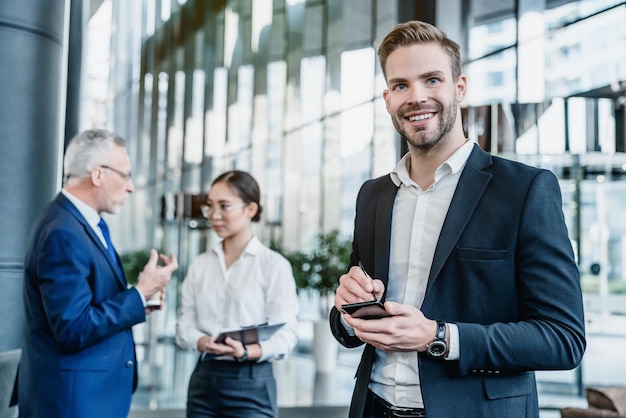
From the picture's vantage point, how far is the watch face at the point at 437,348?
1586 millimetres

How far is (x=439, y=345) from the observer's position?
159 cm

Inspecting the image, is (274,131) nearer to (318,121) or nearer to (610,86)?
(318,121)

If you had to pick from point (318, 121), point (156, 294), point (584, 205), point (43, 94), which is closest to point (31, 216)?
point (43, 94)

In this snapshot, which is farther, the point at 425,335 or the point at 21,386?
the point at 21,386

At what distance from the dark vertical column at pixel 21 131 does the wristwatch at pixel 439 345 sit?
324 centimetres

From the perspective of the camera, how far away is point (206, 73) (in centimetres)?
1622

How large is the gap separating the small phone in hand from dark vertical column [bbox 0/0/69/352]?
3.06 metres

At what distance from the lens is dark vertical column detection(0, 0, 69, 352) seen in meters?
4.05

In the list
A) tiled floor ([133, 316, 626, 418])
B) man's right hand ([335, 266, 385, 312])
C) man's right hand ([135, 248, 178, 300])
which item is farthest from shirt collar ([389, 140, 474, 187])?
tiled floor ([133, 316, 626, 418])

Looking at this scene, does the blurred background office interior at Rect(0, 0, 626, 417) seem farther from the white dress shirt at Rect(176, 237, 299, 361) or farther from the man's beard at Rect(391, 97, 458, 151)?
the man's beard at Rect(391, 97, 458, 151)

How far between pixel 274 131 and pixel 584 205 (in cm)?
786

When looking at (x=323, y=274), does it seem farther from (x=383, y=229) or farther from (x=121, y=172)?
(x=383, y=229)

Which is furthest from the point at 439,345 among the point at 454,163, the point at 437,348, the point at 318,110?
the point at 318,110

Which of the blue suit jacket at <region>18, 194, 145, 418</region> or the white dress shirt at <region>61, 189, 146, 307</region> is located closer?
the blue suit jacket at <region>18, 194, 145, 418</region>
